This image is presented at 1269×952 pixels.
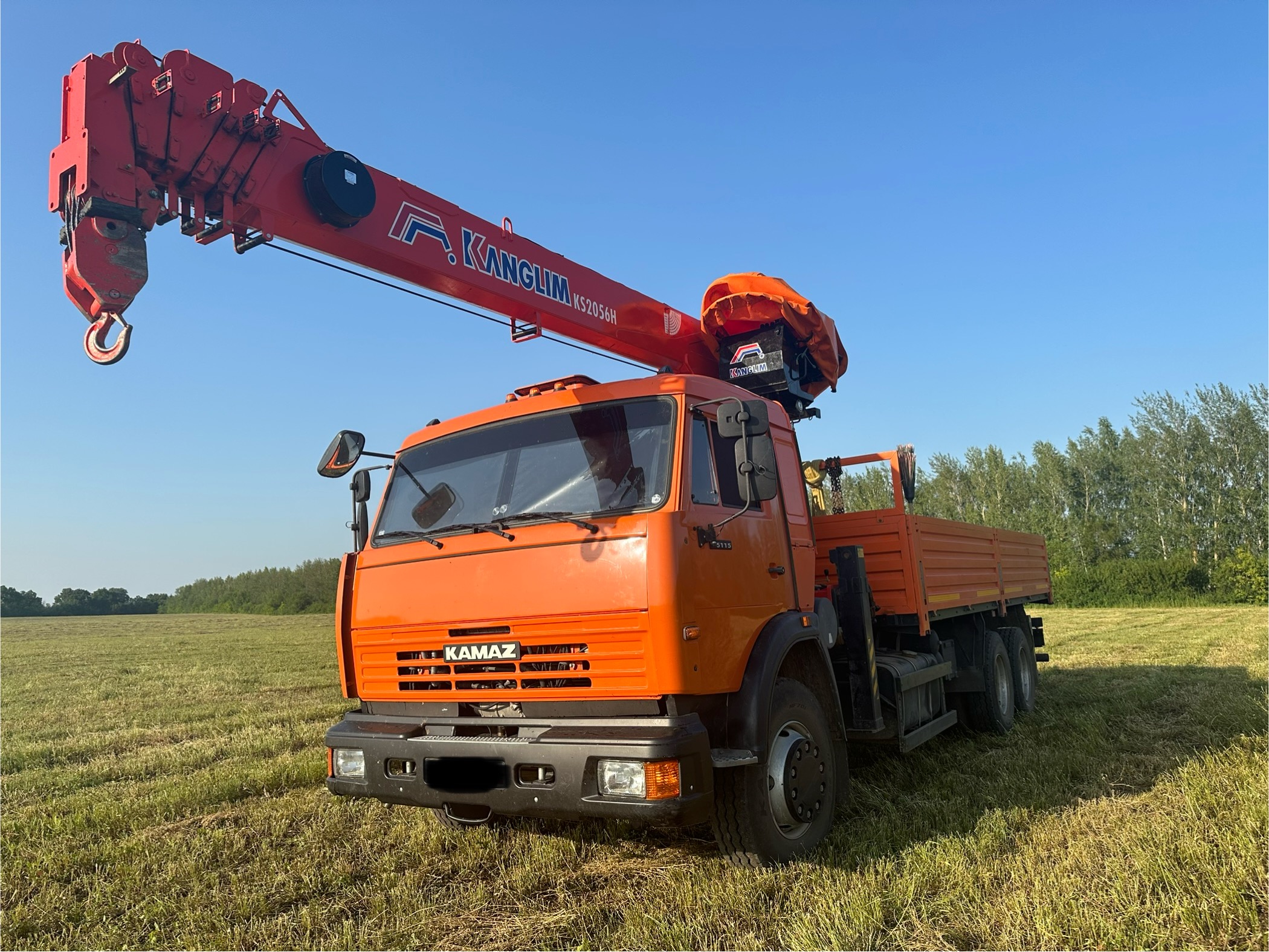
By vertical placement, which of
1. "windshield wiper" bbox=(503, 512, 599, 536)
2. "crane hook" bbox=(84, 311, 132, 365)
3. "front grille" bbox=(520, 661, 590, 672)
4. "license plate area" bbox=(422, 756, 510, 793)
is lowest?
"license plate area" bbox=(422, 756, 510, 793)

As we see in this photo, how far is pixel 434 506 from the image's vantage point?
4625 mm

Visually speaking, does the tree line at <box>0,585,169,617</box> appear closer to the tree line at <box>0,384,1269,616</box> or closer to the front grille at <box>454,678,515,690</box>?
the tree line at <box>0,384,1269,616</box>

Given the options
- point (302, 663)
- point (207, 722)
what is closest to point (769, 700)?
point (207, 722)

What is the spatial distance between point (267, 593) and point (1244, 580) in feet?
237

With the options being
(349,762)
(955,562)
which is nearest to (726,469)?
(349,762)

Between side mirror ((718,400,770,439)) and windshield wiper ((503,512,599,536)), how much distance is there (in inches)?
30.3

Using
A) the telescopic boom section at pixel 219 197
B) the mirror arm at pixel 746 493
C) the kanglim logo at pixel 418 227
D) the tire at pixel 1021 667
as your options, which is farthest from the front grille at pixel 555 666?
the tire at pixel 1021 667

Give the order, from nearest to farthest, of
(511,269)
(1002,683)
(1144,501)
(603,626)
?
1. (603,626)
2. (511,269)
3. (1002,683)
4. (1144,501)

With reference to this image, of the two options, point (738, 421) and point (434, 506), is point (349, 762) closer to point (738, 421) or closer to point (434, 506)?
point (434, 506)

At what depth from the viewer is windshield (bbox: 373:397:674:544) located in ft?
12.9

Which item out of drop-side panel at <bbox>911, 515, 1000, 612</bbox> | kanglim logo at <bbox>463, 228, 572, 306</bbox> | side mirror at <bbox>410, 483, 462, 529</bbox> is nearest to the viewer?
side mirror at <bbox>410, 483, 462, 529</bbox>

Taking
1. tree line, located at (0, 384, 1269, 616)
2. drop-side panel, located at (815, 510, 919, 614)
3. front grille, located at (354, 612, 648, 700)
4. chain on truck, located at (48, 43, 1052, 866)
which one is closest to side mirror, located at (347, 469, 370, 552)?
chain on truck, located at (48, 43, 1052, 866)

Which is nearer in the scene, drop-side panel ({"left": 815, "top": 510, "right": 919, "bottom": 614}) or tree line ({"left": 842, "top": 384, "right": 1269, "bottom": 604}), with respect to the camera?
drop-side panel ({"left": 815, "top": 510, "right": 919, "bottom": 614})

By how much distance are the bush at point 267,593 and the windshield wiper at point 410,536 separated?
5287 centimetres
